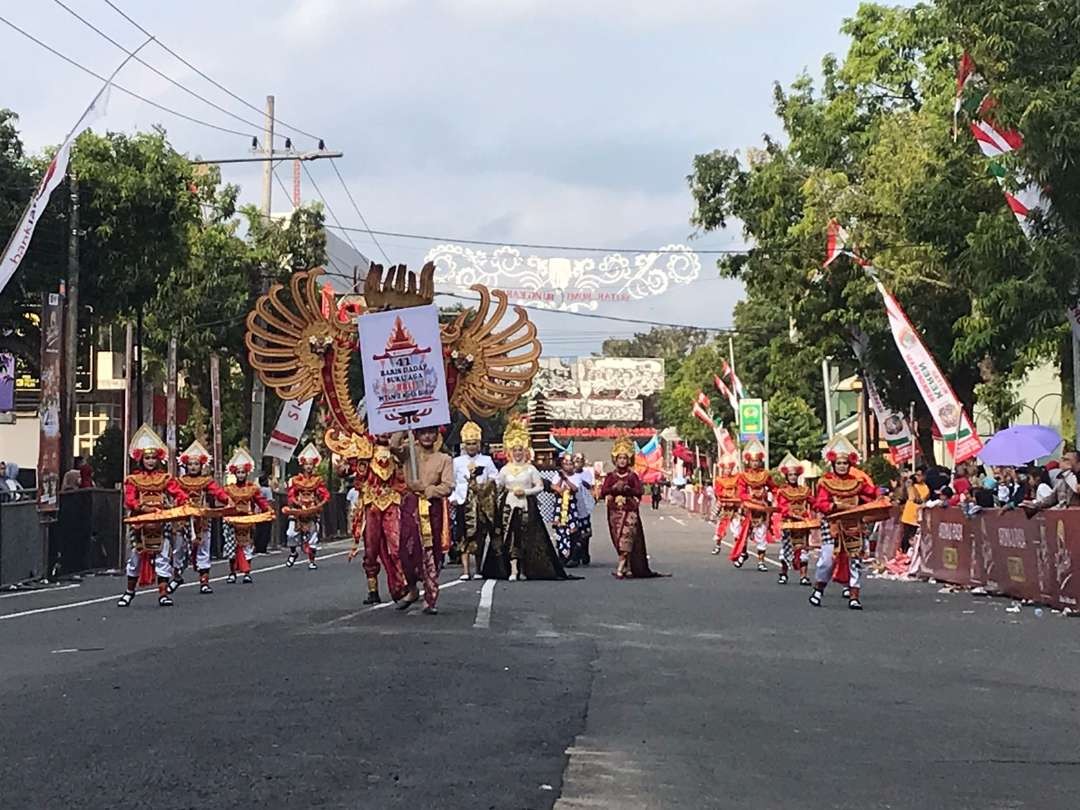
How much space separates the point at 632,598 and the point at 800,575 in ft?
Result: 19.0

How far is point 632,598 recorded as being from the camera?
1839cm

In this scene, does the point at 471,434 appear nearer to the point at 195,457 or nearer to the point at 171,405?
the point at 195,457

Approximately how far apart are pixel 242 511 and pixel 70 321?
5.06 meters

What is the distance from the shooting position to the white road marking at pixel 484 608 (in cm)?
1438

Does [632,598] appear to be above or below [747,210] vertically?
below

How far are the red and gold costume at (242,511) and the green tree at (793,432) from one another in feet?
144

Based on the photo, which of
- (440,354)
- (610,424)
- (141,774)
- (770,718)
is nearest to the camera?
(141,774)

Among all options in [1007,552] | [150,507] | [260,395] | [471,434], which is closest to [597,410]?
[260,395]

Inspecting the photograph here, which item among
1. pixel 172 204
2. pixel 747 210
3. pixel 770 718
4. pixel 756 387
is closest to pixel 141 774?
pixel 770 718

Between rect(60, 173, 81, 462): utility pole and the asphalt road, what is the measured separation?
30.7 ft

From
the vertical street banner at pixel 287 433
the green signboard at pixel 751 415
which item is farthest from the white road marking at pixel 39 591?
the green signboard at pixel 751 415

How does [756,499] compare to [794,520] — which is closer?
[794,520]

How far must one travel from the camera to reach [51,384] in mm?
24828

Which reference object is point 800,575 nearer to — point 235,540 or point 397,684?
point 235,540
